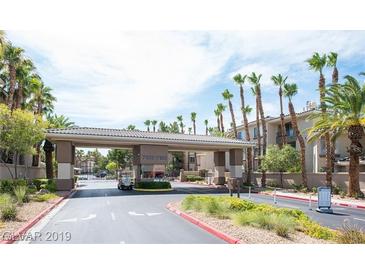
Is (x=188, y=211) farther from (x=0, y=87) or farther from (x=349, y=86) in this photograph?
(x=0, y=87)

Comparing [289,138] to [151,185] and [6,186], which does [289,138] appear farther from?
[6,186]

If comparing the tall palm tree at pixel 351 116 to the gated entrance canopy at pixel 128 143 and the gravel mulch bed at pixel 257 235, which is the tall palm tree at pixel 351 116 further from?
the gravel mulch bed at pixel 257 235

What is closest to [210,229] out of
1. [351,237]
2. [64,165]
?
[351,237]

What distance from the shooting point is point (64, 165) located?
3409 centimetres

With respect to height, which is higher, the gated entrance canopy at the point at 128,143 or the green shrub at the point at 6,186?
the gated entrance canopy at the point at 128,143

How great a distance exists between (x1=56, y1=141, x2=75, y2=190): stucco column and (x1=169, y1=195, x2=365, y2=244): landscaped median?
828 inches

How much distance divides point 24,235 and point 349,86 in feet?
82.8

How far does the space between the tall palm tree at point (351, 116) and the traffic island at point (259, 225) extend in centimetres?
1596

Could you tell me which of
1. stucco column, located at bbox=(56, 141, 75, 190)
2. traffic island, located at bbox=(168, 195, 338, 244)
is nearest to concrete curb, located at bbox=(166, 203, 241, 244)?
traffic island, located at bbox=(168, 195, 338, 244)

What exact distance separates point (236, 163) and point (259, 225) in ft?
103

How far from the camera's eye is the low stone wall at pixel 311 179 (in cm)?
3253

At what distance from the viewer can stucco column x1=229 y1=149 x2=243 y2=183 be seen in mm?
43469

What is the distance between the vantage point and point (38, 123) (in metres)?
28.2

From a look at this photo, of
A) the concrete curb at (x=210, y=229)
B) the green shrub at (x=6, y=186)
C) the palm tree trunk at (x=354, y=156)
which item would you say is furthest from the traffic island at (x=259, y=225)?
the palm tree trunk at (x=354, y=156)
